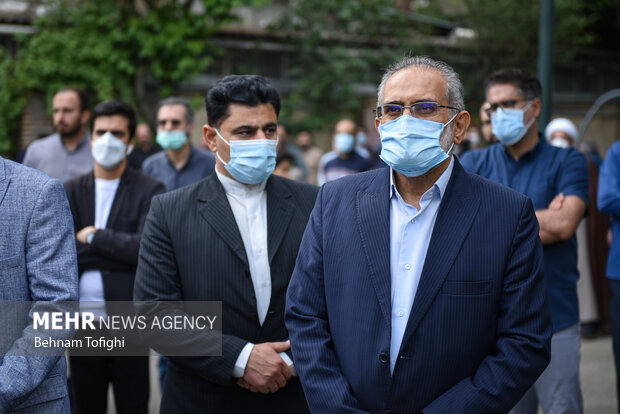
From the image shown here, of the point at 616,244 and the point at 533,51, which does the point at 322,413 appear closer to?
the point at 616,244

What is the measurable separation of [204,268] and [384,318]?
103 centimetres

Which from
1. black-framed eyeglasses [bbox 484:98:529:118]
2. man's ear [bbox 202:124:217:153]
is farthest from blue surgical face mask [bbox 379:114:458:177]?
black-framed eyeglasses [bbox 484:98:529:118]

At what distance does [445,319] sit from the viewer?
7.36 feet

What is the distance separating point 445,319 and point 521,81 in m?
2.13

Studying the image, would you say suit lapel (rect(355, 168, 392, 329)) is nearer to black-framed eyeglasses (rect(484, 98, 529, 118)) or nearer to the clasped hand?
the clasped hand

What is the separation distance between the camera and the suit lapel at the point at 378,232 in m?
2.29

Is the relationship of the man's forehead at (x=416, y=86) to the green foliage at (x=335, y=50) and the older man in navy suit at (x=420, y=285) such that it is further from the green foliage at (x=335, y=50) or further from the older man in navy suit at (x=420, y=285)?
the green foliage at (x=335, y=50)

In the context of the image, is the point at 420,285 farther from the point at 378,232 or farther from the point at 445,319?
the point at 378,232

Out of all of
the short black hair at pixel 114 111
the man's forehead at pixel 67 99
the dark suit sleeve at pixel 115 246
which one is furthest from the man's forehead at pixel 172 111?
the dark suit sleeve at pixel 115 246

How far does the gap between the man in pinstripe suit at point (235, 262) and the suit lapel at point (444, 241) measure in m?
0.84

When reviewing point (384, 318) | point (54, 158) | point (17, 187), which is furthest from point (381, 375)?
point (54, 158)

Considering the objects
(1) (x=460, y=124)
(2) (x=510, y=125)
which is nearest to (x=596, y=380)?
(2) (x=510, y=125)

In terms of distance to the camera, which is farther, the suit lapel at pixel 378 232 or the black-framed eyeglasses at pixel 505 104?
the black-framed eyeglasses at pixel 505 104

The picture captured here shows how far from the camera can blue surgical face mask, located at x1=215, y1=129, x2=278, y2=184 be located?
3217mm
